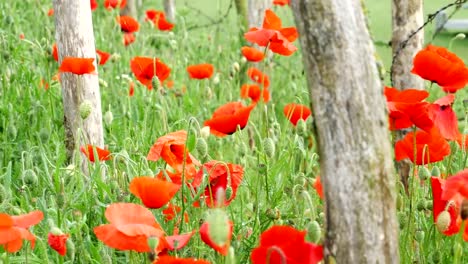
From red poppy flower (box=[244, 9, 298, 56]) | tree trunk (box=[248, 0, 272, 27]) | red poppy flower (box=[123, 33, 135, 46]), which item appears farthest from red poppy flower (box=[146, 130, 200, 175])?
tree trunk (box=[248, 0, 272, 27])

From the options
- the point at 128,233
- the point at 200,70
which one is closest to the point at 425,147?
the point at 128,233

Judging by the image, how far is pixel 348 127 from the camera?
172 cm

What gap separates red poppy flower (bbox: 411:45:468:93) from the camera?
92.4 inches

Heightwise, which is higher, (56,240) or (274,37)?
(274,37)

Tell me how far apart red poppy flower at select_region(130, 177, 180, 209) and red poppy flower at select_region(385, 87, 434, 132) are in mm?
569

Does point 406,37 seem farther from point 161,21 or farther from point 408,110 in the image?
point 408,110

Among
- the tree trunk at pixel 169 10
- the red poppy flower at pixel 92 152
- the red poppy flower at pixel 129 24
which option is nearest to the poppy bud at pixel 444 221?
the red poppy flower at pixel 92 152

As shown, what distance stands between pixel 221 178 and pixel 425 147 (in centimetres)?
50

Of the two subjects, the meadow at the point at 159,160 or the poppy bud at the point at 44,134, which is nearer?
the meadow at the point at 159,160

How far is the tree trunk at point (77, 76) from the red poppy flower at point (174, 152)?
3.32 ft

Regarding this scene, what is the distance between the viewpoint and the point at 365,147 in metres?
1.73

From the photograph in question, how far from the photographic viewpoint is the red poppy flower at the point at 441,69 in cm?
235

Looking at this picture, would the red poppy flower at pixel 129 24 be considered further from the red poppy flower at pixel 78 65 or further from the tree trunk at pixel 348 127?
the tree trunk at pixel 348 127

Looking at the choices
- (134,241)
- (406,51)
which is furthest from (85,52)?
(134,241)
